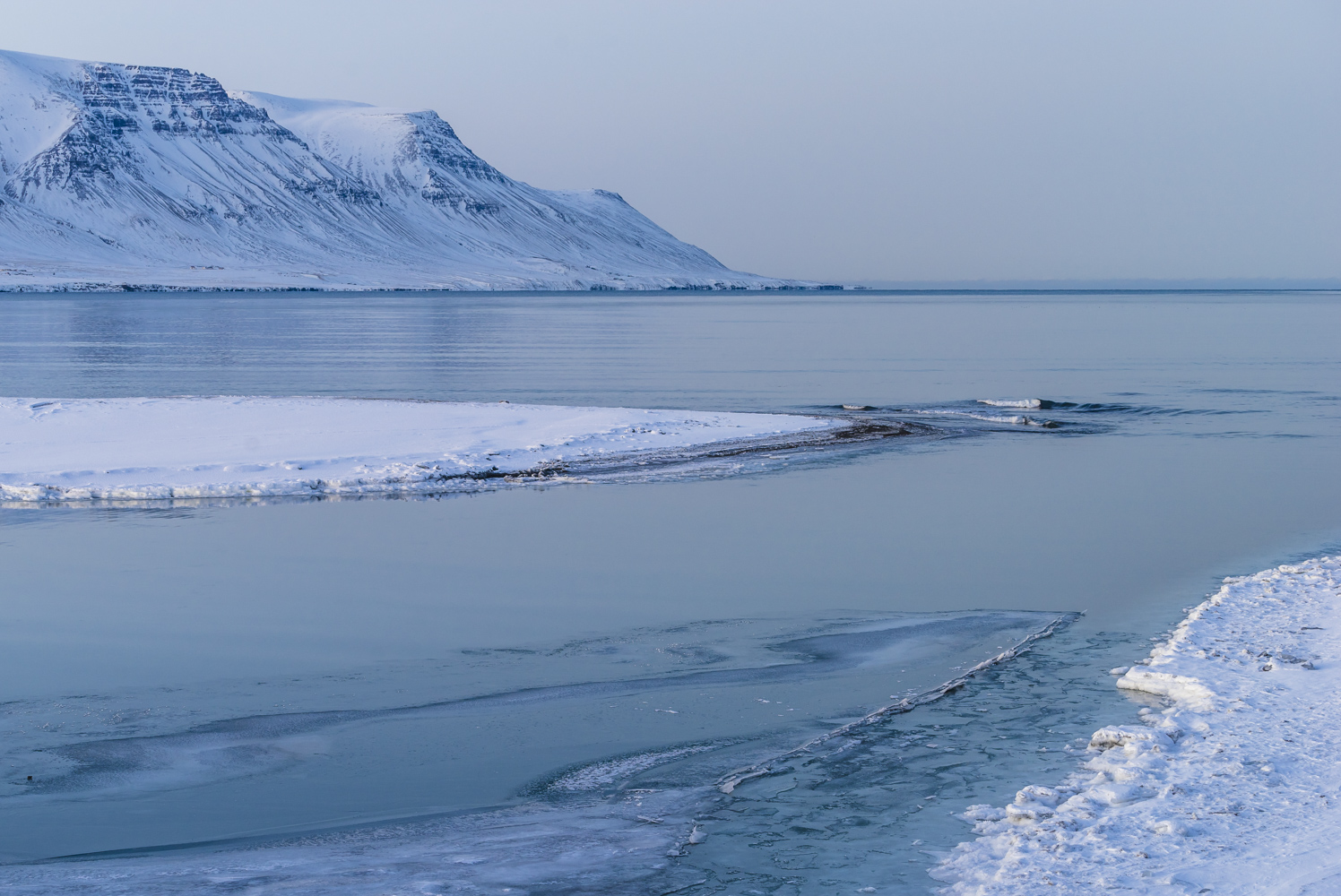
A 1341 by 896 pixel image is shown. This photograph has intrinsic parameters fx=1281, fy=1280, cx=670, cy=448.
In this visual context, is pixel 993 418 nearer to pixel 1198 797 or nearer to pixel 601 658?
pixel 601 658

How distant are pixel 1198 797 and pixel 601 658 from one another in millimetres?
4940

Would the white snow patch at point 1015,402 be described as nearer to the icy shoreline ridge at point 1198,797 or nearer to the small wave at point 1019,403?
the small wave at point 1019,403

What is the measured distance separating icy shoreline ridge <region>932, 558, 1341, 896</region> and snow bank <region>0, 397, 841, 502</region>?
513 inches

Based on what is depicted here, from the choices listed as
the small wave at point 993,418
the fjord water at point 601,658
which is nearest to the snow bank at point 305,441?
the fjord water at point 601,658

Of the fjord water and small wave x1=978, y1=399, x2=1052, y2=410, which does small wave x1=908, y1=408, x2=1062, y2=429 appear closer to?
small wave x1=978, y1=399, x2=1052, y2=410

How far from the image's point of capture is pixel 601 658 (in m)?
10.8

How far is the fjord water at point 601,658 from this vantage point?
7.22m

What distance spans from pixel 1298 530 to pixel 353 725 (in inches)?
508

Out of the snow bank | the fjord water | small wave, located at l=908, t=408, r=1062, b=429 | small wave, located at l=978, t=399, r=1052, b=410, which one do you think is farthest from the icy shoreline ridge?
small wave, located at l=978, t=399, r=1052, b=410

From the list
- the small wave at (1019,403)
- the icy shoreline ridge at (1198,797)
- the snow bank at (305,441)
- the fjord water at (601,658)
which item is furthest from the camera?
the small wave at (1019,403)

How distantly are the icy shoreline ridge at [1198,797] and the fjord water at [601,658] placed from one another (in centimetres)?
34

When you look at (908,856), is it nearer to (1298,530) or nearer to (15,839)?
(15,839)

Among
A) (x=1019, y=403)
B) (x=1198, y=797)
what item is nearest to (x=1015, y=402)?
(x=1019, y=403)

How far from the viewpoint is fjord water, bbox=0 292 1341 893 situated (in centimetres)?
722
